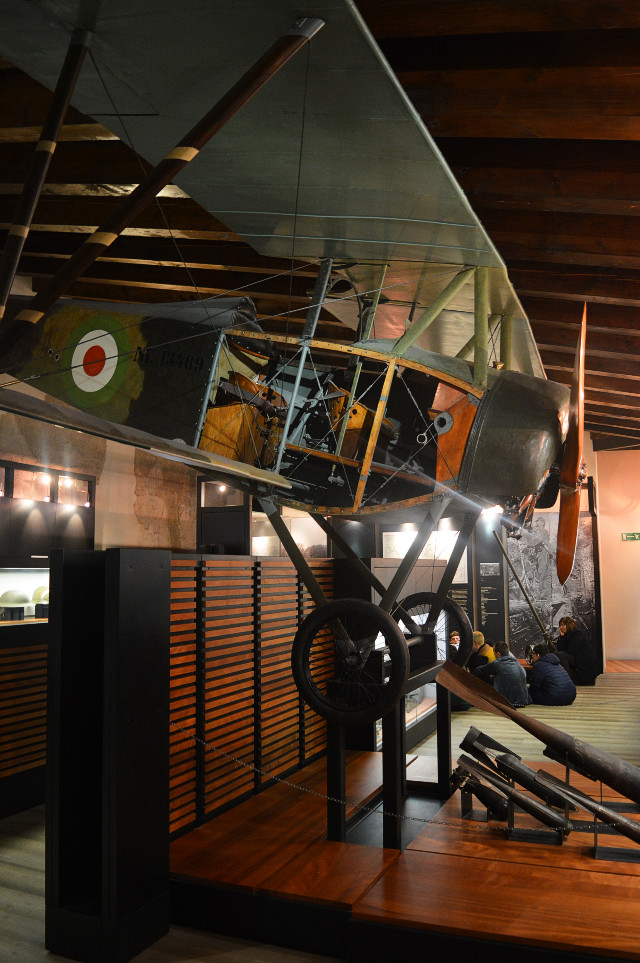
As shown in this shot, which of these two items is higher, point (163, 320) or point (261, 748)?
point (163, 320)

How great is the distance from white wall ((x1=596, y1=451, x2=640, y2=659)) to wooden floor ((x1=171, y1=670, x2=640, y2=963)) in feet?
30.6

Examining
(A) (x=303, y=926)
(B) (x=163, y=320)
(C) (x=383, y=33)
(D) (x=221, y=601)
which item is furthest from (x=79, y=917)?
(C) (x=383, y=33)

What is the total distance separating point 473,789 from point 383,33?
13.9 ft

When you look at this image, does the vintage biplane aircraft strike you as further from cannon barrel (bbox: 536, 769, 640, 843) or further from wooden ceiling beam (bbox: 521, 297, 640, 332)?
cannon barrel (bbox: 536, 769, 640, 843)

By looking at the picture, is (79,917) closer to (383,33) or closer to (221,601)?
(221,601)

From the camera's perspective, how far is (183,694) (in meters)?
4.42

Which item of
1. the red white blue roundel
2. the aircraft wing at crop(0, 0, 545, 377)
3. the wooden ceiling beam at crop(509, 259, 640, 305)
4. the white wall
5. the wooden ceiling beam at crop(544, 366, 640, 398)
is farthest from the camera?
the white wall

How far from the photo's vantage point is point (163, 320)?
16.6 feet

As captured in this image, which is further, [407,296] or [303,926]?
[407,296]

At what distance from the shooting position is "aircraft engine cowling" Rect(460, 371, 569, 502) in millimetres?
4086

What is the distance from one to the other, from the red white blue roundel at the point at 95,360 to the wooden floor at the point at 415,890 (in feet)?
10.2

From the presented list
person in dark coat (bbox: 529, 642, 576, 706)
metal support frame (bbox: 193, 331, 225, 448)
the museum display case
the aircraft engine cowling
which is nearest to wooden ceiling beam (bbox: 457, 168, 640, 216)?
the aircraft engine cowling

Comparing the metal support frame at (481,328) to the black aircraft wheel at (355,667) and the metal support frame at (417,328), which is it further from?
the black aircraft wheel at (355,667)

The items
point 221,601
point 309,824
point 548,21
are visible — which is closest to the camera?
point 548,21
